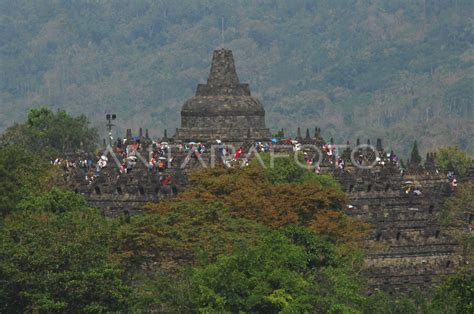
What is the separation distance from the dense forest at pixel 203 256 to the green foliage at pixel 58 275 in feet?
0.14

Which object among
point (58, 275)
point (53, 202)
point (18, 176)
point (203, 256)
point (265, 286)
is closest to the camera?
point (265, 286)

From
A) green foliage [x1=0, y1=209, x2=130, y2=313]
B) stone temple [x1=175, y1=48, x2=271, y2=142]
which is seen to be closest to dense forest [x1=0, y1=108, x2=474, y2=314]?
green foliage [x1=0, y1=209, x2=130, y2=313]

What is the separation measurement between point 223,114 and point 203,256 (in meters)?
70.4

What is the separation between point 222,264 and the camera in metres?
78.8

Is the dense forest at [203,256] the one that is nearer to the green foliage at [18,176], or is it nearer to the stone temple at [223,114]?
the green foliage at [18,176]

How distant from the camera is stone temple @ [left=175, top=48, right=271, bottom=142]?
6014 inches

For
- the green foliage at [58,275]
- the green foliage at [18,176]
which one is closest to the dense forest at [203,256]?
the green foliage at [58,275]

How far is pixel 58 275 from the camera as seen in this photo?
7819cm

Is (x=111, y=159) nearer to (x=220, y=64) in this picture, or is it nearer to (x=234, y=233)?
(x=220, y=64)

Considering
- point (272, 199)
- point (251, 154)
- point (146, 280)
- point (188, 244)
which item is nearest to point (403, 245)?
point (272, 199)

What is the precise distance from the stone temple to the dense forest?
4124 centimetres

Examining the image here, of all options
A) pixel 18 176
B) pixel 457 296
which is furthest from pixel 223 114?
pixel 457 296

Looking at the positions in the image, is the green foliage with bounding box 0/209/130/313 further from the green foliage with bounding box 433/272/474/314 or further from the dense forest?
the green foliage with bounding box 433/272/474/314

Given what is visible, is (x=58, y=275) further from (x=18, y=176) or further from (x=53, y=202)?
(x=18, y=176)
